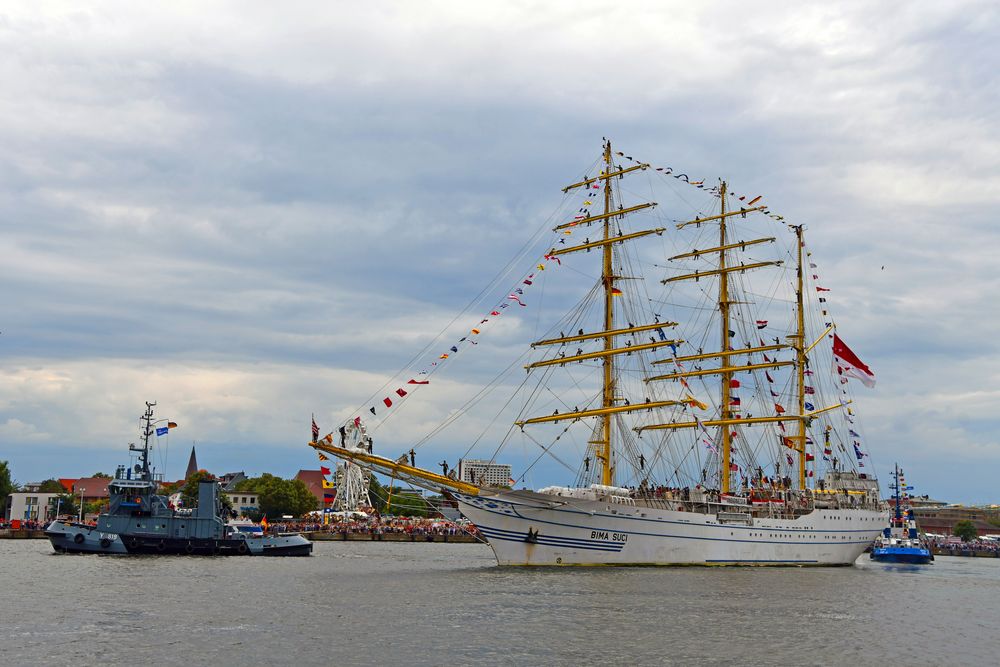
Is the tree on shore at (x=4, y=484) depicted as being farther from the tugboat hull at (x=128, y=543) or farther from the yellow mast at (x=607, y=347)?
the yellow mast at (x=607, y=347)

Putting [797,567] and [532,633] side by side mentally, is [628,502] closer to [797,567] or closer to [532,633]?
[797,567]

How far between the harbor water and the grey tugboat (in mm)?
12391

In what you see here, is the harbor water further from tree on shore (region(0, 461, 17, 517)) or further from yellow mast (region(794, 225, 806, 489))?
tree on shore (region(0, 461, 17, 517))

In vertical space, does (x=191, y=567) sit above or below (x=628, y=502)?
below

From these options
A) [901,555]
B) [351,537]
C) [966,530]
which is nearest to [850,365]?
[901,555]

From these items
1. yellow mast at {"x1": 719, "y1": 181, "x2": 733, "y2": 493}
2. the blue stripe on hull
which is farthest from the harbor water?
yellow mast at {"x1": 719, "y1": 181, "x2": 733, "y2": 493}

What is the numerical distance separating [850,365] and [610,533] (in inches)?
1118

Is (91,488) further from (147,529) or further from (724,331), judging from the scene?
(724,331)

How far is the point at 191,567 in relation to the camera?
60.3m

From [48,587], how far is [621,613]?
90.3 ft

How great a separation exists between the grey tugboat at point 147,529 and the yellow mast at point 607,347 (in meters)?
29.6

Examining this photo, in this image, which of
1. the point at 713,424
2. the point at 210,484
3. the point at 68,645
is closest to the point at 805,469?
the point at 713,424

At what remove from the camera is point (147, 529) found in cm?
7281

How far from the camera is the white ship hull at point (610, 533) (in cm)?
5684
